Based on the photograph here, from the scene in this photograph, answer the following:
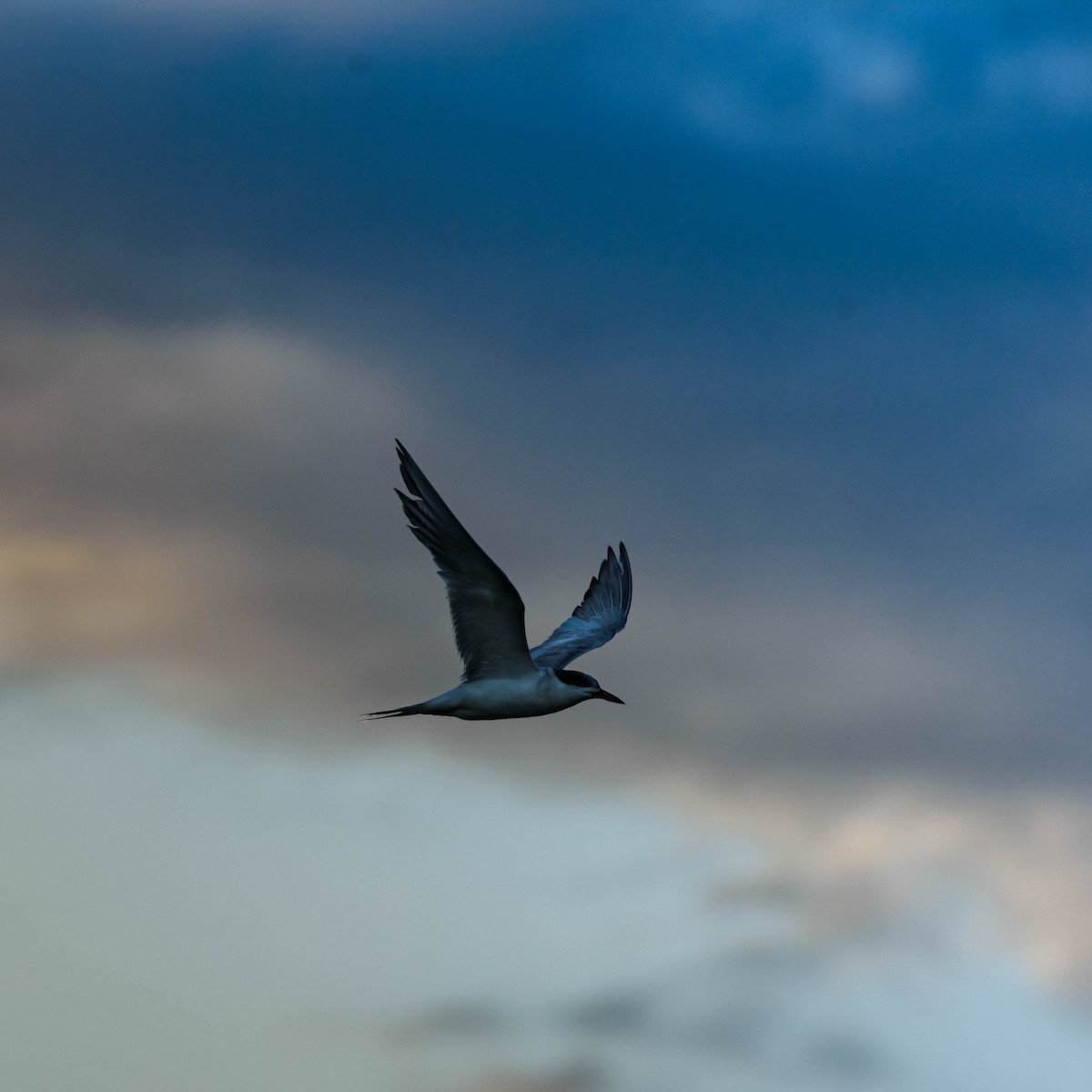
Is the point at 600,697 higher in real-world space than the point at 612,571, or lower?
lower

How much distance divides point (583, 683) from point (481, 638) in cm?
252

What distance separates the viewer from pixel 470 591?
26281mm

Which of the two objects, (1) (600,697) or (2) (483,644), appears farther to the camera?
(1) (600,697)

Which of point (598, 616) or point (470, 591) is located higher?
point (598, 616)

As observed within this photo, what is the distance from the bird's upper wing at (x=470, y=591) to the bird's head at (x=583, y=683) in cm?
82

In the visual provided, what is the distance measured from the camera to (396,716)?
2697 cm

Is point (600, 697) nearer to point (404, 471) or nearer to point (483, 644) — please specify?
point (483, 644)

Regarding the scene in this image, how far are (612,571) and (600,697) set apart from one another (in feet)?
22.0

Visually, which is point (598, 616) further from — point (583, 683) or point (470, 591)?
point (470, 591)

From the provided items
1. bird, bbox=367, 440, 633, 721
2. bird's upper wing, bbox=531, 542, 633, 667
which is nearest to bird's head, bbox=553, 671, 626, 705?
bird, bbox=367, 440, 633, 721

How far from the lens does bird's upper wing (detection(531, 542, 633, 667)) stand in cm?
3306

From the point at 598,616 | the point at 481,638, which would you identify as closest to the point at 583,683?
the point at 481,638

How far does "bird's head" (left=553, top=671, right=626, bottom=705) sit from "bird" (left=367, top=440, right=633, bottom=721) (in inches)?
0.6

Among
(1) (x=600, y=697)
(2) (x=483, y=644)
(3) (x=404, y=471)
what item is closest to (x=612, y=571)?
(1) (x=600, y=697)
